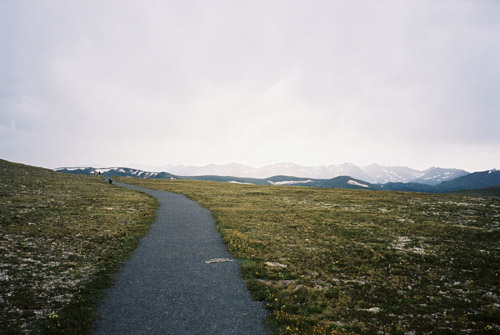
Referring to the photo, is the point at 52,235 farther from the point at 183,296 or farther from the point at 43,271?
the point at 183,296

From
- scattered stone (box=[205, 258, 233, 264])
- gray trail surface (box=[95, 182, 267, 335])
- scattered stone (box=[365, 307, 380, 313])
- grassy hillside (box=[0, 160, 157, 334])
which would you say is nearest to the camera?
grassy hillside (box=[0, 160, 157, 334])

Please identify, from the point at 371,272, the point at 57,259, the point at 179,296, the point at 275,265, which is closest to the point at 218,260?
the point at 275,265

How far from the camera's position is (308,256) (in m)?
19.0

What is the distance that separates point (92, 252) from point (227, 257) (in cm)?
1040

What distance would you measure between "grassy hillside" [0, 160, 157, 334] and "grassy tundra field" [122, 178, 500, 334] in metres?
8.67

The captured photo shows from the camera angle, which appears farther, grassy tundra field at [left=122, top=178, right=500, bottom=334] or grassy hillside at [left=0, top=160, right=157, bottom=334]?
grassy tundra field at [left=122, top=178, right=500, bottom=334]

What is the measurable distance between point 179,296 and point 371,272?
1299cm

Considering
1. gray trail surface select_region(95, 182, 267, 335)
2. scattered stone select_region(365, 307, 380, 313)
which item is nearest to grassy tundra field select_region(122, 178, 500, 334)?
scattered stone select_region(365, 307, 380, 313)

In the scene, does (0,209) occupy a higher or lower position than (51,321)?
higher

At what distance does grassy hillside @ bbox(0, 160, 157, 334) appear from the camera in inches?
385

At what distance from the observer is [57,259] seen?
1572 cm

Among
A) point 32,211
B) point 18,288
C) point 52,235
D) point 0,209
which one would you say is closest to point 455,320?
point 18,288

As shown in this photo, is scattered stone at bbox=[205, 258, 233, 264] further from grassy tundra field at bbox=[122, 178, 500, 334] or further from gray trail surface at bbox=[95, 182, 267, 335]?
grassy tundra field at bbox=[122, 178, 500, 334]

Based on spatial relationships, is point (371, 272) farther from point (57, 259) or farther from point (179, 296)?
point (57, 259)
